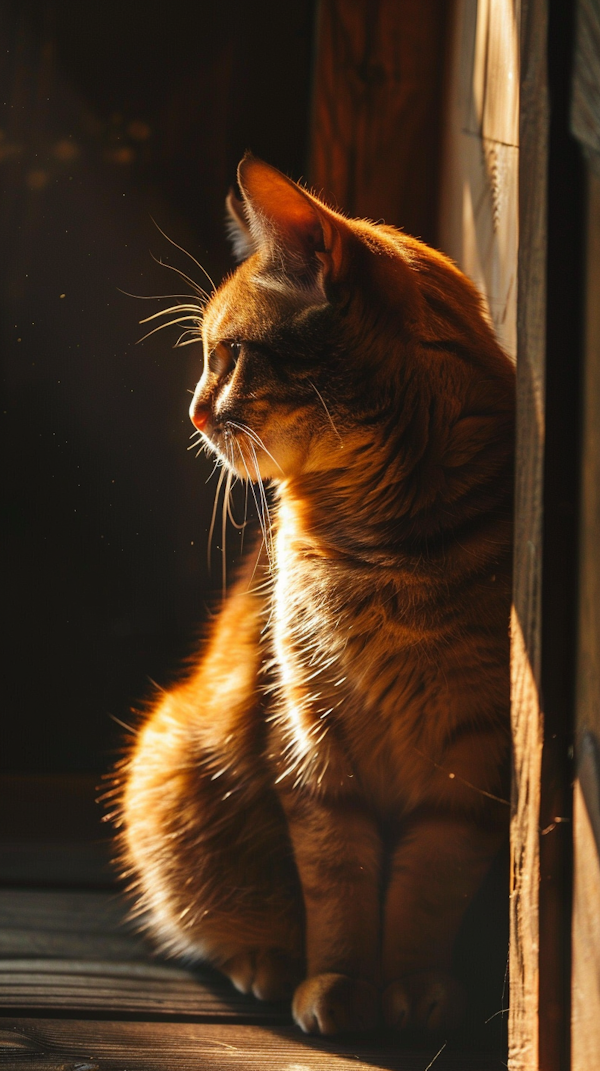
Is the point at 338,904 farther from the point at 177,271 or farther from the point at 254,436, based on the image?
the point at 177,271

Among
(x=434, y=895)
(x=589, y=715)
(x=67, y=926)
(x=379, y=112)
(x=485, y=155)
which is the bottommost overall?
(x=67, y=926)

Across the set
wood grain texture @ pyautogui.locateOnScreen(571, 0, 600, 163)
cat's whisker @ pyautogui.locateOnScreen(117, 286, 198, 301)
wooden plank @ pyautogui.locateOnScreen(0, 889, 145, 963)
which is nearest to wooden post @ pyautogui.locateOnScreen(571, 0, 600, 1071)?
wood grain texture @ pyautogui.locateOnScreen(571, 0, 600, 163)

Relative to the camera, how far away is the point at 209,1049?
93 centimetres

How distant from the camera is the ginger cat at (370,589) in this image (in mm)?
991

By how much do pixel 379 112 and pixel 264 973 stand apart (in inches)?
63.3

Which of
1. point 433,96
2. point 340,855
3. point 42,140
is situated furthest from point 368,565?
point 433,96

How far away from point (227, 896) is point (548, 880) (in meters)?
0.73

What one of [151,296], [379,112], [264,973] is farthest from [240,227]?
[264,973]

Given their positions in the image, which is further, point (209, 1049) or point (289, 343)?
point (289, 343)

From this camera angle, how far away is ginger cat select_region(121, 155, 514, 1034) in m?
0.99

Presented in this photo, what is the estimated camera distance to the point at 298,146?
1.77m

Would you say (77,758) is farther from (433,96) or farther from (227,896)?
(433,96)

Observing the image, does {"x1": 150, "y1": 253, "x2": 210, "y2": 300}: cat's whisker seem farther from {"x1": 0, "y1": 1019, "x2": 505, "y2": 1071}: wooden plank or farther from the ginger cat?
{"x1": 0, "y1": 1019, "x2": 505, "y2": 1071}: wooden plank

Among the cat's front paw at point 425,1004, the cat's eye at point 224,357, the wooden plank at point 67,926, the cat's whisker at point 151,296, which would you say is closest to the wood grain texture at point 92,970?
the wooden plank at point 67,926
